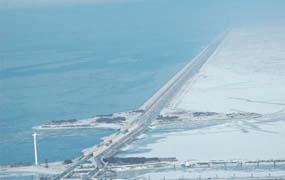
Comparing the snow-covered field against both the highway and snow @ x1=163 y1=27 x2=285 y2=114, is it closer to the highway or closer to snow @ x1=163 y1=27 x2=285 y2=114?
snow @ x1=163 y1=27 x2=285 y2=114

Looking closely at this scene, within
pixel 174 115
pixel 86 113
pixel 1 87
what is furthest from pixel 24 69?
pixel 174 115

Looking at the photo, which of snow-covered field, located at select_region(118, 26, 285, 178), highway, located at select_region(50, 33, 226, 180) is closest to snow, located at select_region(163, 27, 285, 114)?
snow-covered field, located at select_region(118, 26, 285, 178)

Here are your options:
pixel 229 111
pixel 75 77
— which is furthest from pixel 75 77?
pixel 229 111

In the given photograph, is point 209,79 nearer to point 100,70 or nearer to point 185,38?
point 100,70

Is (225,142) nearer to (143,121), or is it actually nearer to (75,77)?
(143,121)

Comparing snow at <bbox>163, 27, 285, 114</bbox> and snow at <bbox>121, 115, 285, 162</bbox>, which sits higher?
snow at <bbox>163, 27, 285, 114</bbox>

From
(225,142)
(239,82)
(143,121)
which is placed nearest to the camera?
(225,142)
